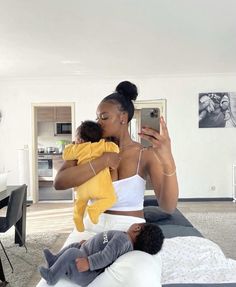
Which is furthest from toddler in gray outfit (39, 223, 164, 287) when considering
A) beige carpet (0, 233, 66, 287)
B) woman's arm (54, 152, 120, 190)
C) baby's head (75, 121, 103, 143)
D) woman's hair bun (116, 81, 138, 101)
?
beige carpet (0, 233, 66, 287)

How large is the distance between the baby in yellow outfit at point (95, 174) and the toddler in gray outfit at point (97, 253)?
11 cm

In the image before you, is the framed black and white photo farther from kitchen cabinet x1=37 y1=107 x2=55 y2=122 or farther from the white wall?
kitchen cabinet x1=37 y1=107 x2=55 y2=122

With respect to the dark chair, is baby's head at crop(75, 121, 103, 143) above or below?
above

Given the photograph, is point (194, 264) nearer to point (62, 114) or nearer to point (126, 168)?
point (126, 168)

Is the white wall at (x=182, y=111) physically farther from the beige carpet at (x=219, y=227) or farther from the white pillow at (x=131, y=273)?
the white pillow at (x=131, y=273)

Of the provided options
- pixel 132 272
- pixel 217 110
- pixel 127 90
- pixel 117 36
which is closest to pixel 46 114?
pixel 217 110

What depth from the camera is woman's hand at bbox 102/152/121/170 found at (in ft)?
4.04

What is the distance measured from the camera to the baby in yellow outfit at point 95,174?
124 centimetres

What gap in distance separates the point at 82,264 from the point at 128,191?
331 millimetres

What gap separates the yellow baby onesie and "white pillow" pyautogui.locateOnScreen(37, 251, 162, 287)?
22 centimetres

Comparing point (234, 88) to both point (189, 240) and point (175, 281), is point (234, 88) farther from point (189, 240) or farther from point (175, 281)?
point (175, 281)

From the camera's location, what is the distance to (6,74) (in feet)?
19.0

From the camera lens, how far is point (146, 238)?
120cm

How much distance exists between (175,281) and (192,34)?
2763mm
